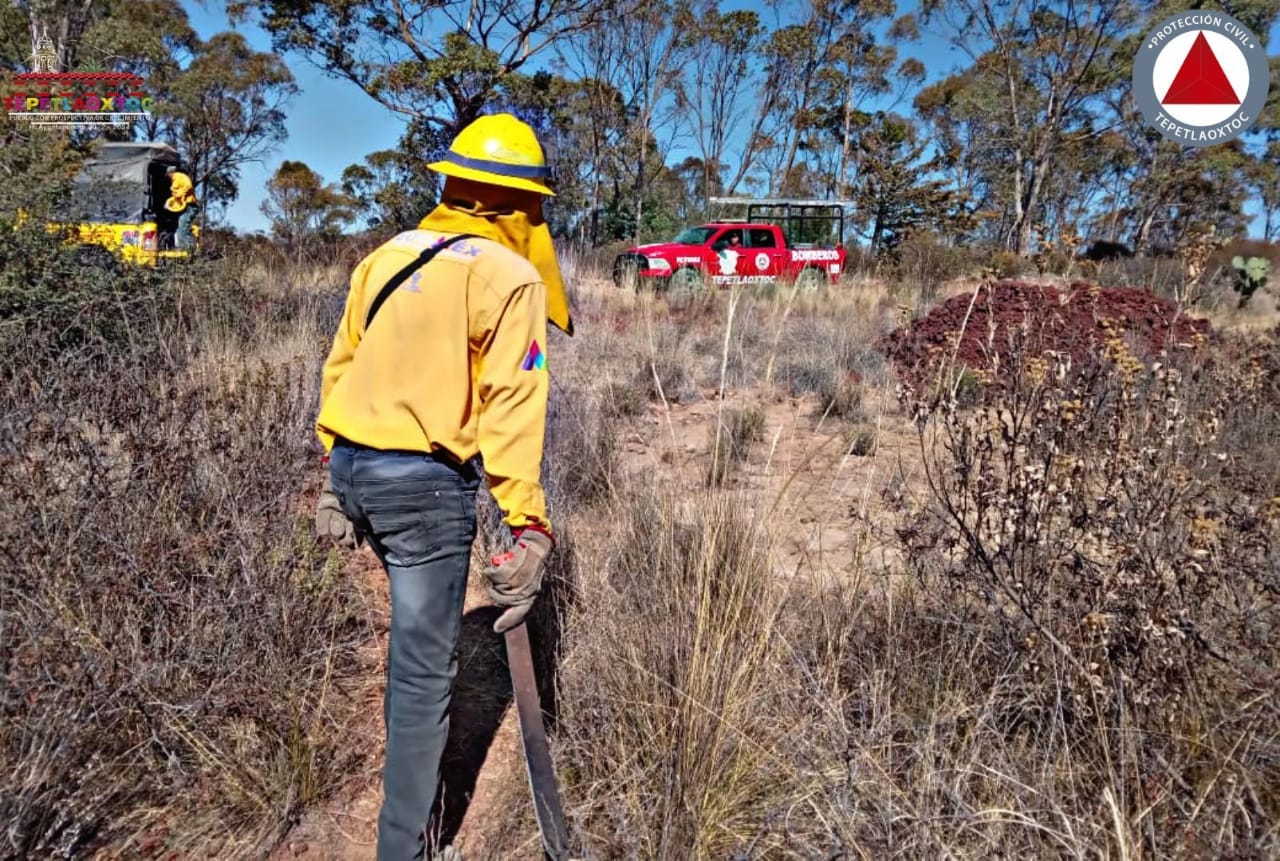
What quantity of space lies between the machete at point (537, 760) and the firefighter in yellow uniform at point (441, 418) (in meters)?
0.16

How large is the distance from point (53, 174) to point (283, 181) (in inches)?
1198

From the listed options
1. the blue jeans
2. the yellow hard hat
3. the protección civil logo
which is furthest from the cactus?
the protección civil logo

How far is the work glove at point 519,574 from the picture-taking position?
1.56 m

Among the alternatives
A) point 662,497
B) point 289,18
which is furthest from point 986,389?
point 289,18

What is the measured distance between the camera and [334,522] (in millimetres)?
1795

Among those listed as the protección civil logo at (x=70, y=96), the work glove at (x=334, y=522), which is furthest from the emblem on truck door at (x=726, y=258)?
the work glove at (x=334, y=522)

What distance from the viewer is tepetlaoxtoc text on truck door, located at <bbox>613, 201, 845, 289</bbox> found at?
13.0 metres

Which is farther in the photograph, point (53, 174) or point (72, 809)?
point (53, 174)

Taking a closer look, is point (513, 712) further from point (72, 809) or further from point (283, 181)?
point (283, 181)

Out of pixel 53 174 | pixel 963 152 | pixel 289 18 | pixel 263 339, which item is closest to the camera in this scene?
pixel 53 174

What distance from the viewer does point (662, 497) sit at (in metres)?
2.50

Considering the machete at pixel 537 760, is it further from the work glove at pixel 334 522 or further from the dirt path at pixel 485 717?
the work glove at pixel 334 522

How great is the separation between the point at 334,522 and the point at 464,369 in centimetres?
54

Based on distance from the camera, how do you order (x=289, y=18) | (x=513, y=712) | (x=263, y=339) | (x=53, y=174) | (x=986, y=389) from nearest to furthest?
(x=986, y=389)
(x=513, y=712)
(x=53, y=174)
(x=263, y=339)
(x=289, y=18)
